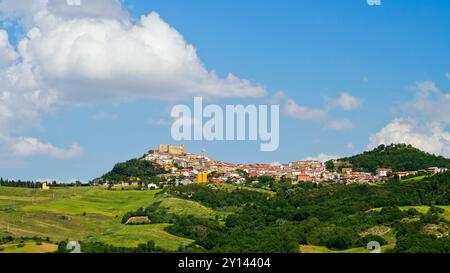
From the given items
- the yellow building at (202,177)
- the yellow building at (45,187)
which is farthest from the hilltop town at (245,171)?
the yellow building at (45,187)

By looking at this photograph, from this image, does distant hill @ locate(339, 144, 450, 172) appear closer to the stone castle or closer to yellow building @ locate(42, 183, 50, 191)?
the stone castle

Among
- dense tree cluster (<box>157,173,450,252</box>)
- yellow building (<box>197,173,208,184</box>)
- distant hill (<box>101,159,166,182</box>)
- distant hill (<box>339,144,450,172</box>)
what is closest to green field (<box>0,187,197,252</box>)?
dense tree cluster (<box>157,173,450,252</box>)

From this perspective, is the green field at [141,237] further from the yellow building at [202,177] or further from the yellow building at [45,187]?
the yellow building at [202,177]

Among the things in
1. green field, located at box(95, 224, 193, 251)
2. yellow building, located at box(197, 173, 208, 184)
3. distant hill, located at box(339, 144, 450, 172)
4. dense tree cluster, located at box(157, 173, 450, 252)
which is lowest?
green field, located at box(95, 224, 193, 251)
